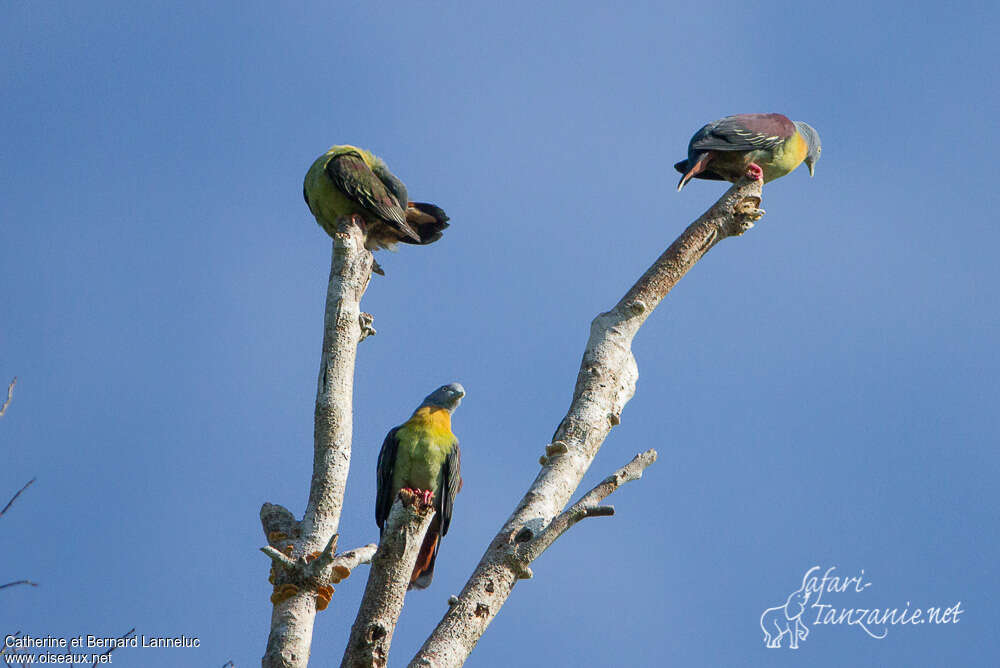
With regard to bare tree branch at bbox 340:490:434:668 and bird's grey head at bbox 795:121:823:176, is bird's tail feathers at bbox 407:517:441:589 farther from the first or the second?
bird's grey head at bbox 795:121:823:176

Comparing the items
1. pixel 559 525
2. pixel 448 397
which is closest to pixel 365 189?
pixel 448 397

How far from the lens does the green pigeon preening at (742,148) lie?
8469 mm

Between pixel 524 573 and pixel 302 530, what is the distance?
1.07 meters

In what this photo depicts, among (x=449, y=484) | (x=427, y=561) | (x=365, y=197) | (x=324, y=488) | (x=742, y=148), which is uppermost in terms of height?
(x=742, y=148)

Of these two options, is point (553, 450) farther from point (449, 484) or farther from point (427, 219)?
point (427, 219)

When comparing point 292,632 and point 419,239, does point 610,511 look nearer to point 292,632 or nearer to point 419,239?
point 292,632

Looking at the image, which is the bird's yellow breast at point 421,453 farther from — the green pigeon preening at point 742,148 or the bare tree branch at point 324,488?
the green pigeon preening at point 742,148

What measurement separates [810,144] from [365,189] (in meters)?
4.28

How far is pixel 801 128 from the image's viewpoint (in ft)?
31.3

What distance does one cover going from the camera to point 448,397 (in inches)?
302

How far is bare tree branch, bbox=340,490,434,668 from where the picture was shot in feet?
13.9

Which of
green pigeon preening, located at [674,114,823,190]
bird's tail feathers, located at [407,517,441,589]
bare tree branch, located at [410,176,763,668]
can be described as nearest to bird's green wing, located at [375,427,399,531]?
bird's tail feathers, located at [407,517,441,589]

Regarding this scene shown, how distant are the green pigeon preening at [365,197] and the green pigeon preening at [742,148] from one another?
216cm

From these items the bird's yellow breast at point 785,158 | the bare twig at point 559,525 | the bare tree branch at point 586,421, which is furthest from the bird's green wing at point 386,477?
the bird's yellow breast at point 785,158
